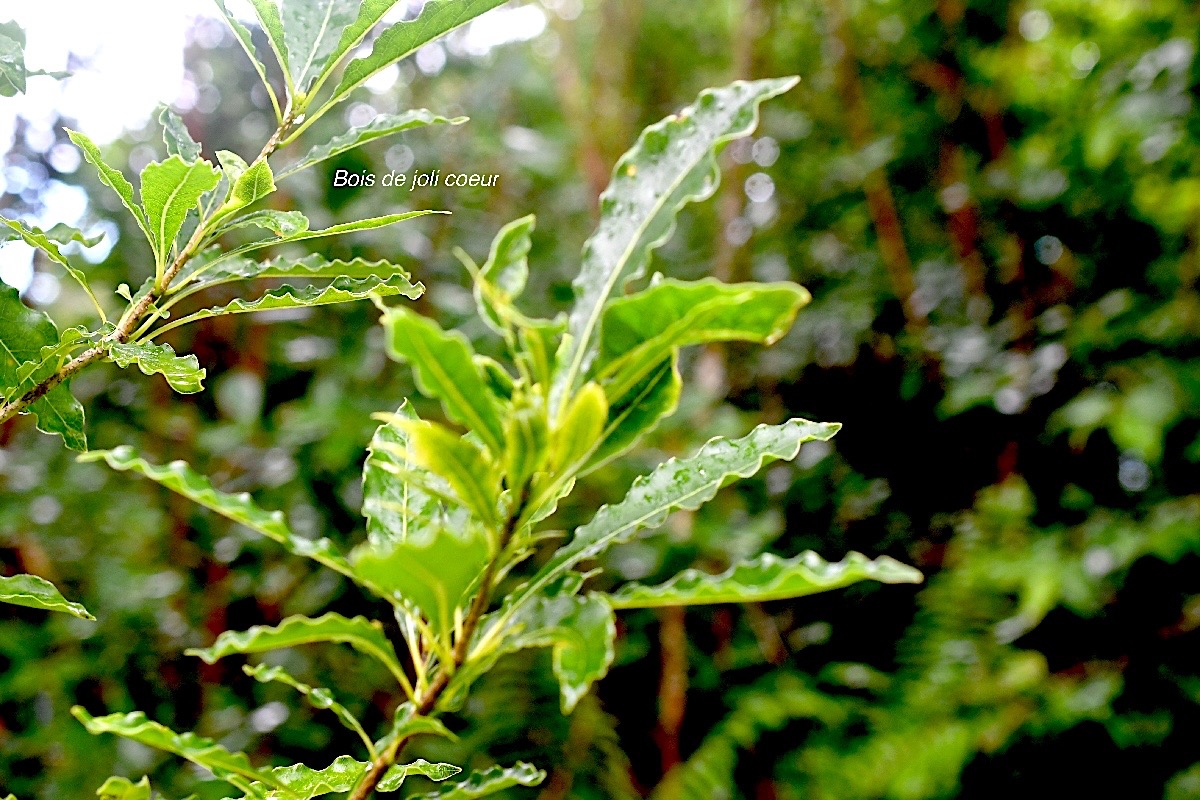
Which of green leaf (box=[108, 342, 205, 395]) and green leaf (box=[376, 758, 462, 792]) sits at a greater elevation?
green leaf (box=[108, 342, 205, 395])

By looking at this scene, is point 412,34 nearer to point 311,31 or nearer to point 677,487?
point 311,31

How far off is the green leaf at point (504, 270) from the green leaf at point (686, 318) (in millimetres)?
32

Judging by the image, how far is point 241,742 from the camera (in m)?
1.03

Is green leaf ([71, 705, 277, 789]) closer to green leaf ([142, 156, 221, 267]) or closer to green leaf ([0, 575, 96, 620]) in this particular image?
green leaf ([0, 575, 96, 620])

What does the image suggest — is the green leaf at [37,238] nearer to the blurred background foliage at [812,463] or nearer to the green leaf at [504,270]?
the green leaf at [504,270]

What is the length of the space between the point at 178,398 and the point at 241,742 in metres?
0.55

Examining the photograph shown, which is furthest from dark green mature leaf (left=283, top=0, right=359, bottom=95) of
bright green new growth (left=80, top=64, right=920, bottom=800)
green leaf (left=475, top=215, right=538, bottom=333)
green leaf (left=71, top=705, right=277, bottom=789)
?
green leaf (left=71, top=705, right=277, bottom=789)

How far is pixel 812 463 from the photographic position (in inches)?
57.6

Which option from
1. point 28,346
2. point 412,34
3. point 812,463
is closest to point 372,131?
point 412,34

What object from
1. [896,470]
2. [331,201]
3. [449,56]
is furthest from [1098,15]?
[331,201]

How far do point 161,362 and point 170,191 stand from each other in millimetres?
59

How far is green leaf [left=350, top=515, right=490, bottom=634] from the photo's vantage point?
0.21 metres

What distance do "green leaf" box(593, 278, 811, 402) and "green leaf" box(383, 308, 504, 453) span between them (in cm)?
4

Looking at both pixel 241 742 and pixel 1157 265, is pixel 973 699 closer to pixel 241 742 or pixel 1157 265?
pixel 1157 265
